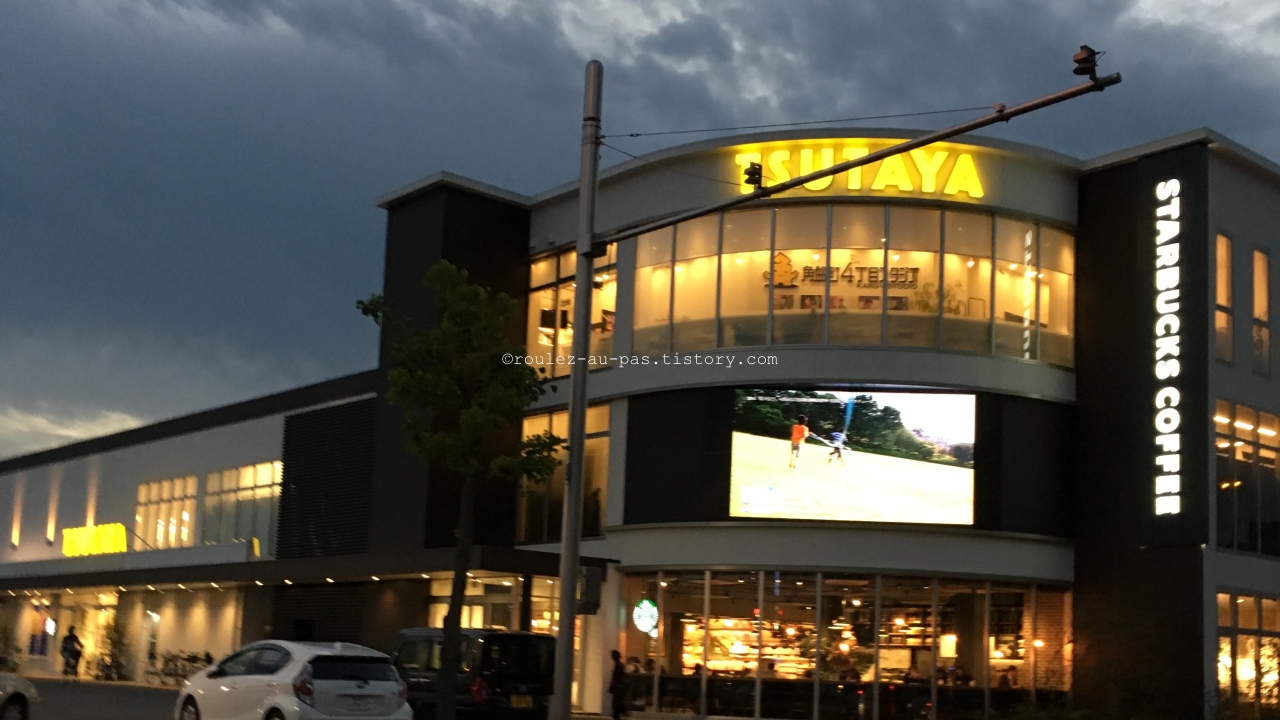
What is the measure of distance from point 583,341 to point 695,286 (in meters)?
12.1

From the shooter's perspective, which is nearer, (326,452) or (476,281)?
(476,281)

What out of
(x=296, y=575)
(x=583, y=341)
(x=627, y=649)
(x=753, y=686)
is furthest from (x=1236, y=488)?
(x=296, y=575)

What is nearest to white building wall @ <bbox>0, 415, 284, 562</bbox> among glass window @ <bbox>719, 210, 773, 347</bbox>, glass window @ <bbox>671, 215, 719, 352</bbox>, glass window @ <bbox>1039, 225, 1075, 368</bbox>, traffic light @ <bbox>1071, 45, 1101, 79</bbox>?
glass window @ <bbox>671, 215, 719, 352</bbox>

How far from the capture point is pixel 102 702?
3155 centimetres

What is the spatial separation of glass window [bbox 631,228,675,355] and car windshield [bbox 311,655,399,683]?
14338mm

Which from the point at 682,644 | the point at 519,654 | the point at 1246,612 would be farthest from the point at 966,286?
the point at 519,654

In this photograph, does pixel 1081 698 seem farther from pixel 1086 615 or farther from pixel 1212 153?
pixel 1212 153

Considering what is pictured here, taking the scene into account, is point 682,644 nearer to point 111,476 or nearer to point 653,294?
point 653,294

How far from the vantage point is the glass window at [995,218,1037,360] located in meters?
31.2

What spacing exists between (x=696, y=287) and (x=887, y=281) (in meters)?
4.17

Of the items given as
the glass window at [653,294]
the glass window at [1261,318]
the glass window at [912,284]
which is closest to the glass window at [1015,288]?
the glass window at [912,284]

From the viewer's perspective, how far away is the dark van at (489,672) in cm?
2453

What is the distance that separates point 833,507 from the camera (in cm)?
3033

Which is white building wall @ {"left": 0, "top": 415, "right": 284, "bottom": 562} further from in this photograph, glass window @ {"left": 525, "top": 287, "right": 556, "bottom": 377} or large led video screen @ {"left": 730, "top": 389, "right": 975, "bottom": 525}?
large led video screen @ {"left": 730, "top": 389, "right": 975, "bottom": 525}
